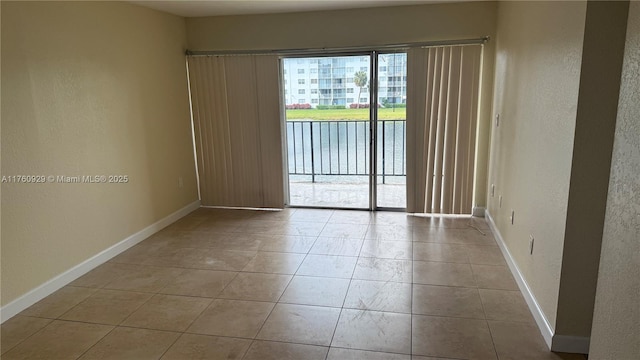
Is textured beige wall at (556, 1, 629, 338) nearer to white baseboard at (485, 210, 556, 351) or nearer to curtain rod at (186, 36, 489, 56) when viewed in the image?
white baseboard at (485, 210, 556, 351)

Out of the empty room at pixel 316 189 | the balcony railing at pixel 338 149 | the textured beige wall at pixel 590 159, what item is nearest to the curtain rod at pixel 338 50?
the empty room at pixel 316 189

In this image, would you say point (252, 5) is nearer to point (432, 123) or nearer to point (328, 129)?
point (432, 123)

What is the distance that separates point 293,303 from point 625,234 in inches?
82.8

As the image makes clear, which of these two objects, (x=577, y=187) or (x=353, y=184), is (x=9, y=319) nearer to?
(x=577, y=187)

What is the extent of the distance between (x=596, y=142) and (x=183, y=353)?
2.43 m

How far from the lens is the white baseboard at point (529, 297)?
7.62ft

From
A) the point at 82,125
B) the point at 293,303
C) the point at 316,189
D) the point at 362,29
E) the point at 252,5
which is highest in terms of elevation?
the point at 252,5

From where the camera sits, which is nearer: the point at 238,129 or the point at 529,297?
the point at 529,297

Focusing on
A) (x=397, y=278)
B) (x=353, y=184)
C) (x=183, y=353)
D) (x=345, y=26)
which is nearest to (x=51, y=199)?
(x=183, y=353)

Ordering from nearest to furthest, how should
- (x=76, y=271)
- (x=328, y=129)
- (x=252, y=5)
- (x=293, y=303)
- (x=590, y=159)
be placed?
(x=590, y=159), (x=293, y=303), (x=76, y=271), (x=252, y=5), (x=328, y=129)

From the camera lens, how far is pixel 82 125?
10.9 feet

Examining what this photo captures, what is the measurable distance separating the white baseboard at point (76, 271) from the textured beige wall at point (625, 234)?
331 cm

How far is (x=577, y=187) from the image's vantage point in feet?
6.66

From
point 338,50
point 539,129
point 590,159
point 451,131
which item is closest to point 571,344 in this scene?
point 590,159
